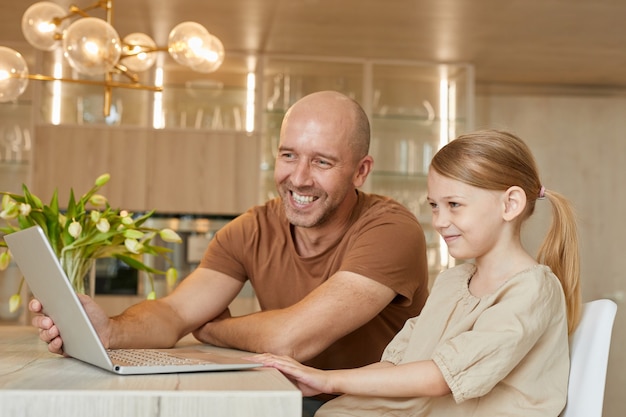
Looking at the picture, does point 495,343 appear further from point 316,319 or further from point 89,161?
point 89,161

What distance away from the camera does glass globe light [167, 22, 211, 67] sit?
9.71 ft

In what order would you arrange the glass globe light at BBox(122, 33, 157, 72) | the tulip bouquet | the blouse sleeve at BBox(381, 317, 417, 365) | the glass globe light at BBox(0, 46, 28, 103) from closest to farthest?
the blouse sleeve at BBox(381, 317, 417, 365) → the tulip bouquet → the glass globe light at BBox(0, 46, 28, 103) → the glass globe light at BBox(122, 33, 157, 72)

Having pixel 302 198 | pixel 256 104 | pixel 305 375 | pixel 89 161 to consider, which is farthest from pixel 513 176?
pixel 89 161

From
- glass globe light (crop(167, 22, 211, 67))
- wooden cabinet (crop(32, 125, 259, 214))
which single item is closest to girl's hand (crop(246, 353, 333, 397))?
glass globe light (crop(167, 22, 211, 67))

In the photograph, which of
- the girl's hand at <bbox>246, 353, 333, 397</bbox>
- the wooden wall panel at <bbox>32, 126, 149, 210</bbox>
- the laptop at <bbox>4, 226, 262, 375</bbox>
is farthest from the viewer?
the wooden wall panel at <bbox>32, 126, 149, 210</bbox>

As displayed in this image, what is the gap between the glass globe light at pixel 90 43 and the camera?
262cm

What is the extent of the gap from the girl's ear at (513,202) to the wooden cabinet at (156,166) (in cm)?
364

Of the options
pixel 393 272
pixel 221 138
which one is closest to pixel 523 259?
pixel 393 272

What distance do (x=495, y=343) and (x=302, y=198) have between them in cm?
82

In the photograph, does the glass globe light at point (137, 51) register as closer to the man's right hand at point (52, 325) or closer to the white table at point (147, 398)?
the man's right hand at point (52, 325)

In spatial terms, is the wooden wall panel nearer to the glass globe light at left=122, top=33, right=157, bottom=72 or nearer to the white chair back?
the glass globe light at left=122, top=33, right=157, bottom=72

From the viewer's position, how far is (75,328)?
1.32m

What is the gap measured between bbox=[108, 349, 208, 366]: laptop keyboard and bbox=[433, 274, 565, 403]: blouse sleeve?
0.41 meters

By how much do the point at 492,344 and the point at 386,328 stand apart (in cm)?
70
